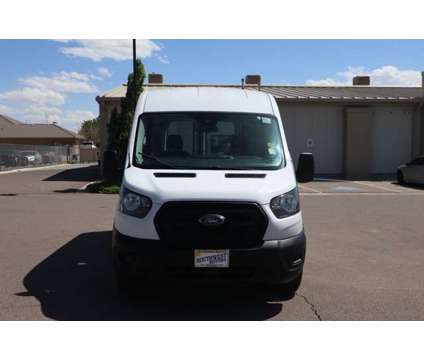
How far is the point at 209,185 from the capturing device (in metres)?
5.11

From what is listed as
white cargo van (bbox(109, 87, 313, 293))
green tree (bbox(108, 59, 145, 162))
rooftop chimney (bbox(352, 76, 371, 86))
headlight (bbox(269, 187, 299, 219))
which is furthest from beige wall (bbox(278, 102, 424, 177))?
headlight (bbox(269, 187, 299, 219))

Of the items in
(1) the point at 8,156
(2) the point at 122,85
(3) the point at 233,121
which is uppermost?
(2) the point at 122,85

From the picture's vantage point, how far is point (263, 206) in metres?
5.00

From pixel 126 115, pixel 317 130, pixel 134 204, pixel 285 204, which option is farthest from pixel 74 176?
pixel 285 204

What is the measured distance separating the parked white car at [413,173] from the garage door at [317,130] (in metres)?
4.46

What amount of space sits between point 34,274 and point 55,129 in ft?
247

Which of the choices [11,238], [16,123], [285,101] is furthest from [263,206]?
[16,123]

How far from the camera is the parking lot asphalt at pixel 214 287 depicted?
5148mm

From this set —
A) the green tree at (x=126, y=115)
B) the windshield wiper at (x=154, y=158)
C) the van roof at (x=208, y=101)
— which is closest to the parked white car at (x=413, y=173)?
the green tree at (x=126, y=115)

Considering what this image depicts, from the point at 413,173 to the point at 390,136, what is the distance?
18.1 ft

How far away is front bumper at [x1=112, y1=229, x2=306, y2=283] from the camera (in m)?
4.85

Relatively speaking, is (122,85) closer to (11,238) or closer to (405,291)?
(11,238)

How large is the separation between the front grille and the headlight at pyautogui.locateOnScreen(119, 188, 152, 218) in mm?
161

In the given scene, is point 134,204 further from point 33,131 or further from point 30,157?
point 33,131
